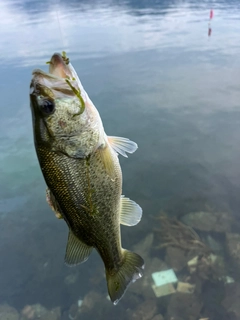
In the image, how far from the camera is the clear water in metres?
5.29

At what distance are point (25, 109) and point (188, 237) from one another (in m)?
6.20

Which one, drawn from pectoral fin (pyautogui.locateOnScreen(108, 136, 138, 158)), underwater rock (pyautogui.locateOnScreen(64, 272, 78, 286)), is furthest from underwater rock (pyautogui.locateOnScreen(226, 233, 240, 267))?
pectoral fin (pyautogui.locateOnScreen(108, 136, 138, 158))

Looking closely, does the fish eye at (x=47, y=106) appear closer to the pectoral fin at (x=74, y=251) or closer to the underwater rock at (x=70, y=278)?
the pectoral fin at (x=74, y=251)

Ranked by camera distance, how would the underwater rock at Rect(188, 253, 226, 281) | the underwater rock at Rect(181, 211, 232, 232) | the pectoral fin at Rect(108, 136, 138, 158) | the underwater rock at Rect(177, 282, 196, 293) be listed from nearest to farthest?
the pectoral fin at Rect(108, 136, 138, 158), the underwater rock at Rect(177, 282, 196, 293), the underwater rock at Rect(188, 253, 226, 281), the underwater rock at Rect(181, 211, 232, 232)

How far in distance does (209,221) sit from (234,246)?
678mm

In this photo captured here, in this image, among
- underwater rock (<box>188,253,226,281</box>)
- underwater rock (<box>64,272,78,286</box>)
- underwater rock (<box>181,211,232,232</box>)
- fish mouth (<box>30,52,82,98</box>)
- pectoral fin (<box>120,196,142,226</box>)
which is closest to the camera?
fish mouth (<box>30,52,82,98</box>)

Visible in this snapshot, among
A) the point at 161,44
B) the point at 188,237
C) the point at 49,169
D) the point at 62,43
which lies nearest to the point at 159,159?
the point at 188,237

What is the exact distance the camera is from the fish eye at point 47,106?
1.71m

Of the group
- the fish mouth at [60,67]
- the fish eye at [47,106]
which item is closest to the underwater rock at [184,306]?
the fish eye at [47,106]

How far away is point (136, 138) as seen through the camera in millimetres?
7660

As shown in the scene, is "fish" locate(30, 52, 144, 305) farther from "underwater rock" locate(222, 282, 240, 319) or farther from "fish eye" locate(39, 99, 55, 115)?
"underwater rock" locate(222, 282, 240, 319)

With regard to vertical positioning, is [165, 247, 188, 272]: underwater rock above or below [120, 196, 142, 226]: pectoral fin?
below

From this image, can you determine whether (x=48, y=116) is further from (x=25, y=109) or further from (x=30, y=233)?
(x=25, y=109)

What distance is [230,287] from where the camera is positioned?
4.71 metres
